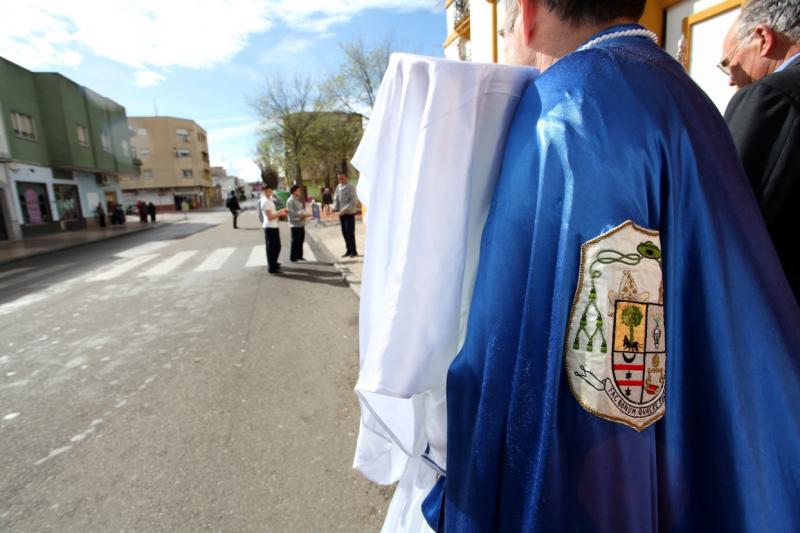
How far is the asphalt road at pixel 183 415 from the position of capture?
2121mm

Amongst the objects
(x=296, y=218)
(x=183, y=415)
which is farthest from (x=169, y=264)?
(x=183, y=415)

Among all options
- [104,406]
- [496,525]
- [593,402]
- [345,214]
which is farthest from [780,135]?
[345,214]

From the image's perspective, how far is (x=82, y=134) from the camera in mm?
25438

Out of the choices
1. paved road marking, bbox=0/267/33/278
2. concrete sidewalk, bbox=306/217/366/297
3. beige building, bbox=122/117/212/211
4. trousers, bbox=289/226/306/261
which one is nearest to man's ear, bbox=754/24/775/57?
concrete sidewalk, bbox=306/217/366/297

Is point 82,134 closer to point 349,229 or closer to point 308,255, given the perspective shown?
point 308,255

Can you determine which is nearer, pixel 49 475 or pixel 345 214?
pixel 49 475

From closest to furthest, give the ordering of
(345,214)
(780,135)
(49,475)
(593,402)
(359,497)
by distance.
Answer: (593,402) → (780,135) → (359,497) → (49,475) → (345,214)

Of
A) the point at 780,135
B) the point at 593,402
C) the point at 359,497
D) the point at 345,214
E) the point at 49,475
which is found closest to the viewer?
the point at 593,402

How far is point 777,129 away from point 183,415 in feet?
11.7

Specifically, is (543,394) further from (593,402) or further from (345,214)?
(345,214)

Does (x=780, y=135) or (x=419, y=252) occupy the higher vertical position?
(x=780, y=135)

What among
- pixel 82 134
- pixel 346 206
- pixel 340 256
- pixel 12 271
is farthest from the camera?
pixel 82 134

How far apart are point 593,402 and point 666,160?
1.43ft

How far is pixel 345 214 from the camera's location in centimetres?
870
